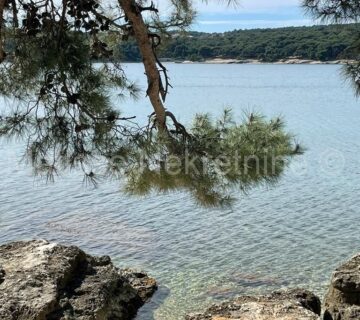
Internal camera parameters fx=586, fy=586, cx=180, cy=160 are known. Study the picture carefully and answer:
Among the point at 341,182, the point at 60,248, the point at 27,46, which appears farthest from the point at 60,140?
the point at 341,182

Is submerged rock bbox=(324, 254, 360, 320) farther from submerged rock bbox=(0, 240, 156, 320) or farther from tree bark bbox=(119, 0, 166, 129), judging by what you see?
tree bark bbox=(119, 0, 166, 129)

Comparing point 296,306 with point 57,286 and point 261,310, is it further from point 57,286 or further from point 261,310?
point 57,286

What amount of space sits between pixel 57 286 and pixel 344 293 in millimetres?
1994

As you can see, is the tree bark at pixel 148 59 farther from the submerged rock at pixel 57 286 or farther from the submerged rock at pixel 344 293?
the submerged rock at pixel 344 293

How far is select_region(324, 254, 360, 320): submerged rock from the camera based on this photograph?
399 cm

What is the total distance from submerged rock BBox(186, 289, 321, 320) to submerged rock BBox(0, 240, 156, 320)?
743 millimetres

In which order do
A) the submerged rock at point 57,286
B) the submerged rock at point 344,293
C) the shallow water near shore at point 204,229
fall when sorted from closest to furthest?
the submerged rock at point 57,286 < the submerged rock at point 344,293 < the shallow water near shore at point 204,229

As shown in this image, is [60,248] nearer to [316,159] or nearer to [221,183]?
[221,183]

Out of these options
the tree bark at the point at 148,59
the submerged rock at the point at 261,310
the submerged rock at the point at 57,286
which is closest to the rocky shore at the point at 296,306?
the submerged rock at the point at 261,310

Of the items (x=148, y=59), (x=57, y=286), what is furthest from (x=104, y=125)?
(x=57, y=286)

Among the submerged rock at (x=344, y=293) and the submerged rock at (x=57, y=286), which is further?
the submerged rock at (x=344, y=293)

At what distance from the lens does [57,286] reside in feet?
13.2

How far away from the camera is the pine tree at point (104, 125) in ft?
9.45

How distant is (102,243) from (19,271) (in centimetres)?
393
